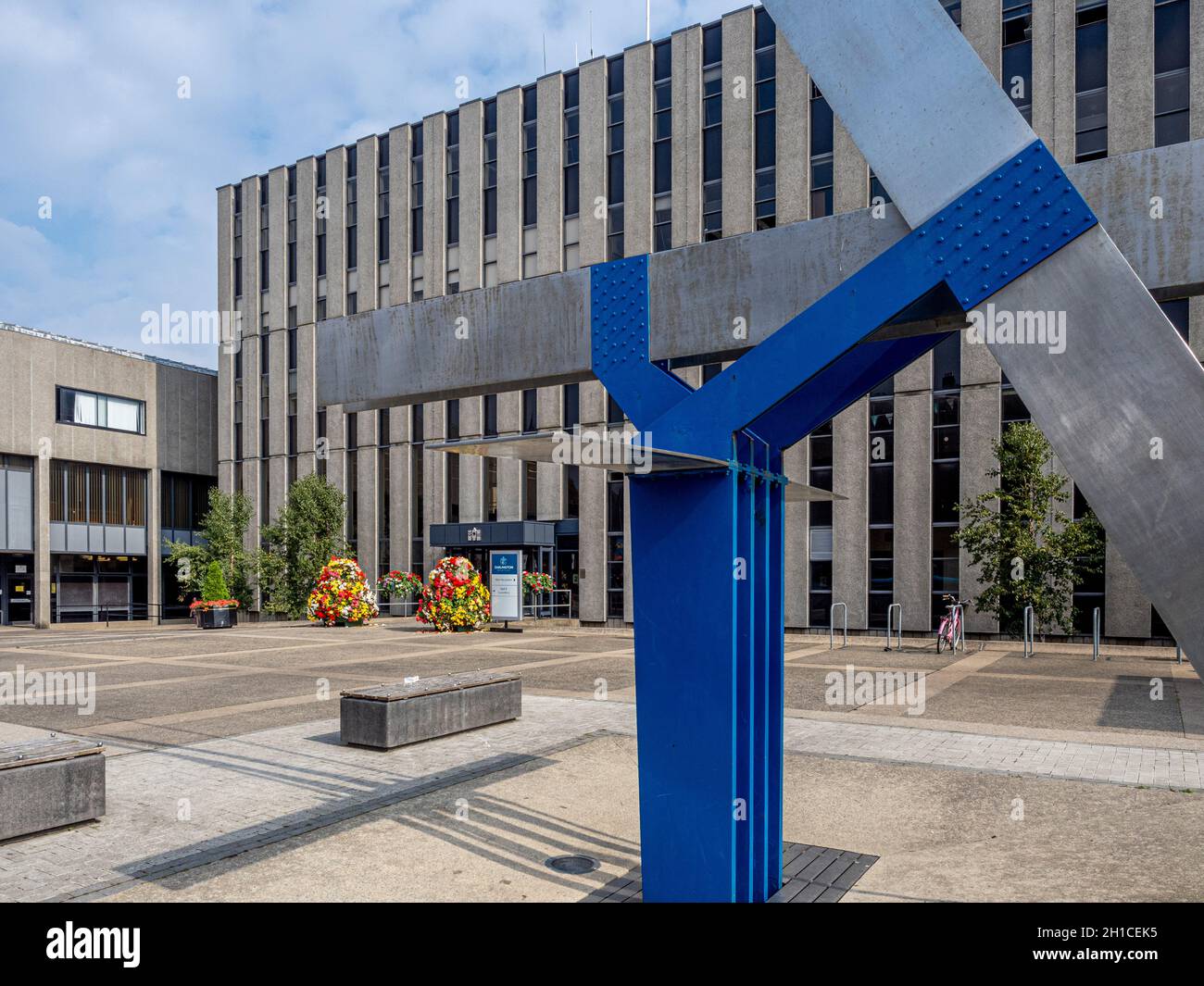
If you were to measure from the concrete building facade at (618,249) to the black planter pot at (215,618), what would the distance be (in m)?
7.37

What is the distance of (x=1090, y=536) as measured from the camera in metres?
20.4

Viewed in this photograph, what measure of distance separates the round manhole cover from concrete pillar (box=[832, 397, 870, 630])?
21885 millimetres

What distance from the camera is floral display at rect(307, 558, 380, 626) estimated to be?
93.5 feet

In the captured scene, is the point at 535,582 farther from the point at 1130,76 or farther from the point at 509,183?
the point at 1130,76

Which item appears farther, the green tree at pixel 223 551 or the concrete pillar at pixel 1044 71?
the green tree at pixel 223 551

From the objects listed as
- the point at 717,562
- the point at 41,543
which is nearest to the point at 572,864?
Answer: the point at 717,562

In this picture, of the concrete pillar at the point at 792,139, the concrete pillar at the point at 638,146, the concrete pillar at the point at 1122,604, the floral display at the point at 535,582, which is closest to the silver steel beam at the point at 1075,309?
A: the concrete pillar at the point at 1122,604

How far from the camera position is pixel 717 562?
436cm

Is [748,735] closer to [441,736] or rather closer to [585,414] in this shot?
[441,736]

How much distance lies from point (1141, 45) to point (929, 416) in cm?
1029

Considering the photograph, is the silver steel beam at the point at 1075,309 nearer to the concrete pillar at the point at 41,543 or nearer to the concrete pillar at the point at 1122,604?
the concrete pillar at the point at 1122,604

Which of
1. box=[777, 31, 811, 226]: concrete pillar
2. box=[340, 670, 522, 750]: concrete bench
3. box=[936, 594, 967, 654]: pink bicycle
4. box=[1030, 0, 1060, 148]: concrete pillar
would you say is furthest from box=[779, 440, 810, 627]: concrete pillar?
box=[340, 670, 522, 750]: concrete bench

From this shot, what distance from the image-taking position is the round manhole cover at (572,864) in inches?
218

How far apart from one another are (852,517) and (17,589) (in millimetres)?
32975
